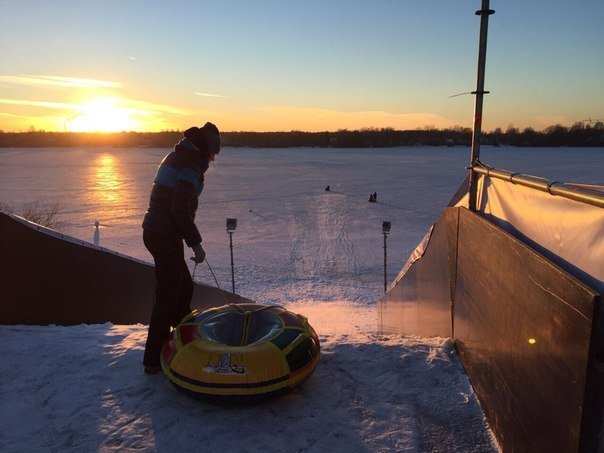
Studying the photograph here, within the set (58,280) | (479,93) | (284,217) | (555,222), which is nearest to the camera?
(555,222)

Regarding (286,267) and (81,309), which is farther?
(286,267)

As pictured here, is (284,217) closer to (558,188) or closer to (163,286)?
(163,286)

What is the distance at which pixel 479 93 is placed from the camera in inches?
137

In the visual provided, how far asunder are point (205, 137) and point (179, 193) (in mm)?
470

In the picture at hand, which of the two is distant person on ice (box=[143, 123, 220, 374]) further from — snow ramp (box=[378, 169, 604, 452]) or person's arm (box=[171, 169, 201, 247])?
snow ramp (box=[378, 169, 604, 452])

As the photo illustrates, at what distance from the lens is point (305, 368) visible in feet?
9.46

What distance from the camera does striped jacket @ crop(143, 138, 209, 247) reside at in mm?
3057

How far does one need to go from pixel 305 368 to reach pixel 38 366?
2011mm

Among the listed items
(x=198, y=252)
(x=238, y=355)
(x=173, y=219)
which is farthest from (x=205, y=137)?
(x=238, y=355)

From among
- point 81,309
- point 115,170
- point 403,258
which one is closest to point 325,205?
point 403,258

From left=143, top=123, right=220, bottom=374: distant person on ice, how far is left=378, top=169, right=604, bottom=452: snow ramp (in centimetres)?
187

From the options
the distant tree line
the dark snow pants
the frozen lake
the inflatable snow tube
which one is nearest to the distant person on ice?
the dark snow pants

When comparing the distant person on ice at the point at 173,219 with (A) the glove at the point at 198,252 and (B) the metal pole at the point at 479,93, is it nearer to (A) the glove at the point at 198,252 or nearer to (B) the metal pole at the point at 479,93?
(A) the glove at the point at 198,252

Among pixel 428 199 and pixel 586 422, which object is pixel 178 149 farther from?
pixel 428 199
